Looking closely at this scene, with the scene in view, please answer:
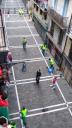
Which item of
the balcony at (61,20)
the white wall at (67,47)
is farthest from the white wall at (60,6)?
the white wall at (67,47)

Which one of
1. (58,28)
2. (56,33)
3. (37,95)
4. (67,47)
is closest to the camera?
(37,95)

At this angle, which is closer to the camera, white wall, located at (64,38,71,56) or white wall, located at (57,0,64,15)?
white wall, located at (64,38,71,56)

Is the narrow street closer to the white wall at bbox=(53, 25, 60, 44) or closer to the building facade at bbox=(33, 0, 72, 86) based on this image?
the building facade at bbox=(33, 0, 72, 86)

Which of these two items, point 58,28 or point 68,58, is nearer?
point 68,58

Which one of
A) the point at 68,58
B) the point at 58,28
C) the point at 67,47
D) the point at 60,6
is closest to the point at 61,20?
the point at 60,6

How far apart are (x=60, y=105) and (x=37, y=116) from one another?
3.27 meters

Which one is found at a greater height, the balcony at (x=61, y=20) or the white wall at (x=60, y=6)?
the white wall at (x=60, y=6)

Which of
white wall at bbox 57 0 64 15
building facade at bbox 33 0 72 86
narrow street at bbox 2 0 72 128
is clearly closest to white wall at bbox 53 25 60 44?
building facade at bbox 33 0 72 86

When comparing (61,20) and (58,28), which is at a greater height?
(61,20)

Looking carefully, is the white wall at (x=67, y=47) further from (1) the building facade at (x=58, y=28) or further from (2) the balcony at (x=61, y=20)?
(2) the balcony at (x=61, y=20)

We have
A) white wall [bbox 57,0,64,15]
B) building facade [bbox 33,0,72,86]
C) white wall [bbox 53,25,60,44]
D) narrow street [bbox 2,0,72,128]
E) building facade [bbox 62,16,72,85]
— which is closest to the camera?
narrow street [bbox 2,0,72,128]

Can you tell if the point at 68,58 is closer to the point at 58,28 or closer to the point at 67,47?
the point at 67,47

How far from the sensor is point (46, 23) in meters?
33.3

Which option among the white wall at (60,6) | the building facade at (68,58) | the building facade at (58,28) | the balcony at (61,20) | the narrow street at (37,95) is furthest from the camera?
the white wall at (60,6)
